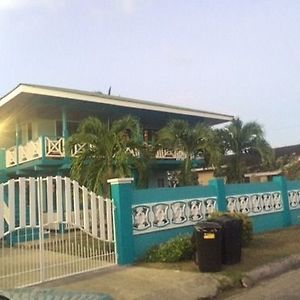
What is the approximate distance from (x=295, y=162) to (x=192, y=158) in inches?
574

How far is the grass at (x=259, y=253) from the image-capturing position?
921cm

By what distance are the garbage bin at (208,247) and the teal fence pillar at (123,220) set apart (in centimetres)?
163

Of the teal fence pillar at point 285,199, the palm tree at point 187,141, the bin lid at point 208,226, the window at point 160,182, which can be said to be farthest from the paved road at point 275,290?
the window at point 160,182

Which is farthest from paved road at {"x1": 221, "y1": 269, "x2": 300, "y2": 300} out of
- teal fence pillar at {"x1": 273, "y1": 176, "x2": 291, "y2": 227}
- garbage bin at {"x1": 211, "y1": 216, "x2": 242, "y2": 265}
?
teal fence pillar at {"x1": 273, "y1": 176, "x2": 291, "y2": 227}

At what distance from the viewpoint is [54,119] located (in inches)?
904

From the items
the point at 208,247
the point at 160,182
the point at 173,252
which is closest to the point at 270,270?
the point at 208,247

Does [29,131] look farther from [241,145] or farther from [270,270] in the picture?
[270,270]

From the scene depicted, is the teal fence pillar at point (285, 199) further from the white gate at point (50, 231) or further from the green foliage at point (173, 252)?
the white gate at point (50, 231)

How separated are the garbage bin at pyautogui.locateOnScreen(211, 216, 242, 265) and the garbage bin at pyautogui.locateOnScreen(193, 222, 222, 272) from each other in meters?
0.34

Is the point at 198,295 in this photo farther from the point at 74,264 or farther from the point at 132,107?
the point at 132,107

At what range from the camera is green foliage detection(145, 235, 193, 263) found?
1013cm

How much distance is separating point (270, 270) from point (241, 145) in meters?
13.1

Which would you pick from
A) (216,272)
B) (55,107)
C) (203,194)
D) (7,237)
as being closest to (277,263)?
(216,272)

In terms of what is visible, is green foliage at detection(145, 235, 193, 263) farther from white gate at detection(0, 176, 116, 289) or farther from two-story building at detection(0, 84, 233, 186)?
two-story building at detection(0, 84, 233, 186)
